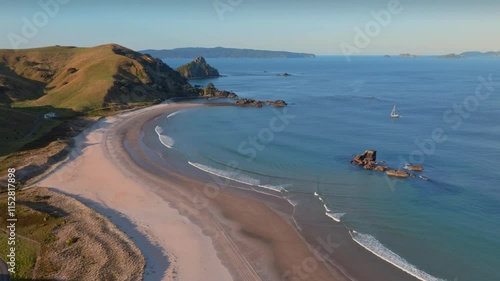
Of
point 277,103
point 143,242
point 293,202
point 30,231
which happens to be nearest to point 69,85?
point 277,103

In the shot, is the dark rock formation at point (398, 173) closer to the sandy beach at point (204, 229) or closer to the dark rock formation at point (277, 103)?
the sandy beach at point (204, 229)

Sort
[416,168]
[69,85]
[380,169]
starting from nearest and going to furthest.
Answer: [380,169] < [416,168] < [69,85]

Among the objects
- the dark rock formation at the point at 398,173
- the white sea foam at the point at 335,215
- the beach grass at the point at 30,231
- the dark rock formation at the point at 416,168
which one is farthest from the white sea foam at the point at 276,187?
the beach grass at the point at 30,231

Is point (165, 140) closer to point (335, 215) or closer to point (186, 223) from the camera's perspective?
point (186, 223)

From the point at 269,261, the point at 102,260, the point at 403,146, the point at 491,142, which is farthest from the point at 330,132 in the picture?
the point at 102,260

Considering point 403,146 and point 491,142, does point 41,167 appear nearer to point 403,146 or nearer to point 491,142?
point 403,146
